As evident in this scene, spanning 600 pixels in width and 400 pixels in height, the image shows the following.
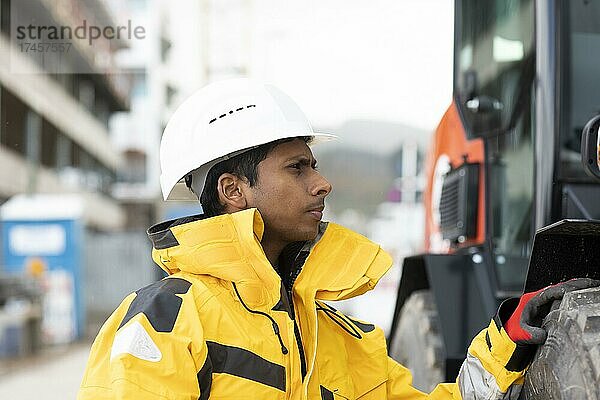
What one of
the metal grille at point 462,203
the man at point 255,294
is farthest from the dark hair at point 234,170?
the metal grille at point 462,203

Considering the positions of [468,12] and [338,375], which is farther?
[468,12]

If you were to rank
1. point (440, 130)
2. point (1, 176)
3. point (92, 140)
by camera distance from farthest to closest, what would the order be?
point (92, 140), point (1, 176), point (440, 130)

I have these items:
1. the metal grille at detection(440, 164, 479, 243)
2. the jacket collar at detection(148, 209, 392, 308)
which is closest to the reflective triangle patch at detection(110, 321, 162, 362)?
the jacket collar at detection(148, 209, 392, 308)

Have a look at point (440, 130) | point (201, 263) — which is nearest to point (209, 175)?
point (201, 263)

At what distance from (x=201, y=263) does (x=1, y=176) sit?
22534mm

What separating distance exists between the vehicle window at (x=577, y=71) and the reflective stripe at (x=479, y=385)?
2.47 ft

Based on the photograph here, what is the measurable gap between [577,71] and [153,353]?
1.62m

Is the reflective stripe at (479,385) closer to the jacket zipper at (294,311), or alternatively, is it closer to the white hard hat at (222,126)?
the jacket zipper at (294,311)

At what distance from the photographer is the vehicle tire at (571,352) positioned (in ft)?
6.55

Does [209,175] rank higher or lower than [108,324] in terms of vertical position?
higher

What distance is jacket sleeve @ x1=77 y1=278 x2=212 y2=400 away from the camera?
7.04ft

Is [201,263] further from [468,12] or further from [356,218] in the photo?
[356,218]

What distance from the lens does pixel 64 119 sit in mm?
31484

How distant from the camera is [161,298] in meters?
2.32
